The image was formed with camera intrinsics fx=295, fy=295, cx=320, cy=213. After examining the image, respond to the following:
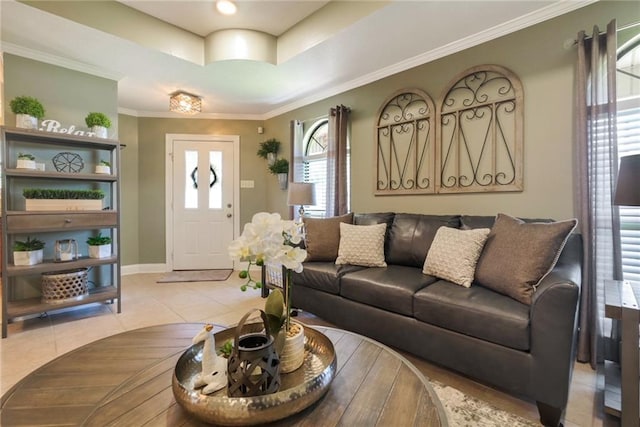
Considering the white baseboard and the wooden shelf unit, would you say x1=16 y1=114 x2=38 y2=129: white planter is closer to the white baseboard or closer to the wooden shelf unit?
the wooden shelf unit

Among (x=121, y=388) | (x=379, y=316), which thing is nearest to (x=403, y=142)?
(x=379, y=316)

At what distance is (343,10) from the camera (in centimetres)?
241

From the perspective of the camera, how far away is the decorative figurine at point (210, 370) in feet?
2.97

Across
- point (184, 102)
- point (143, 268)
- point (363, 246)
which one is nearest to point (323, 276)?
point (363, 246)

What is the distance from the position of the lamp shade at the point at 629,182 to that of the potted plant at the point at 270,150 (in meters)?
3.89

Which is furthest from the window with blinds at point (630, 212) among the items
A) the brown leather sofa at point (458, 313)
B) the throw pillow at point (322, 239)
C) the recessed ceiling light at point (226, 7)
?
the recessed ceiling light at point (226, 7)

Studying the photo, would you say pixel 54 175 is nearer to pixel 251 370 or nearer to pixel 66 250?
pixel 66 250

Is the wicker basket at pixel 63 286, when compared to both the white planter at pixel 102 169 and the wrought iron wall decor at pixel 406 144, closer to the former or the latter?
the white planter at pixel 102 169

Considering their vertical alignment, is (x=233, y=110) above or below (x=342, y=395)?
above

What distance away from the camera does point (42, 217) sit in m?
2.53

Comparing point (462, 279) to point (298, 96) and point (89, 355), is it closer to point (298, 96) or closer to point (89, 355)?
point (89, 355)

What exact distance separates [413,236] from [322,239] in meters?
0.83

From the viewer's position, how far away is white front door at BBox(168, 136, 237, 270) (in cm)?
477

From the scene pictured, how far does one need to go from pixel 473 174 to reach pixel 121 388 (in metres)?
2.77
